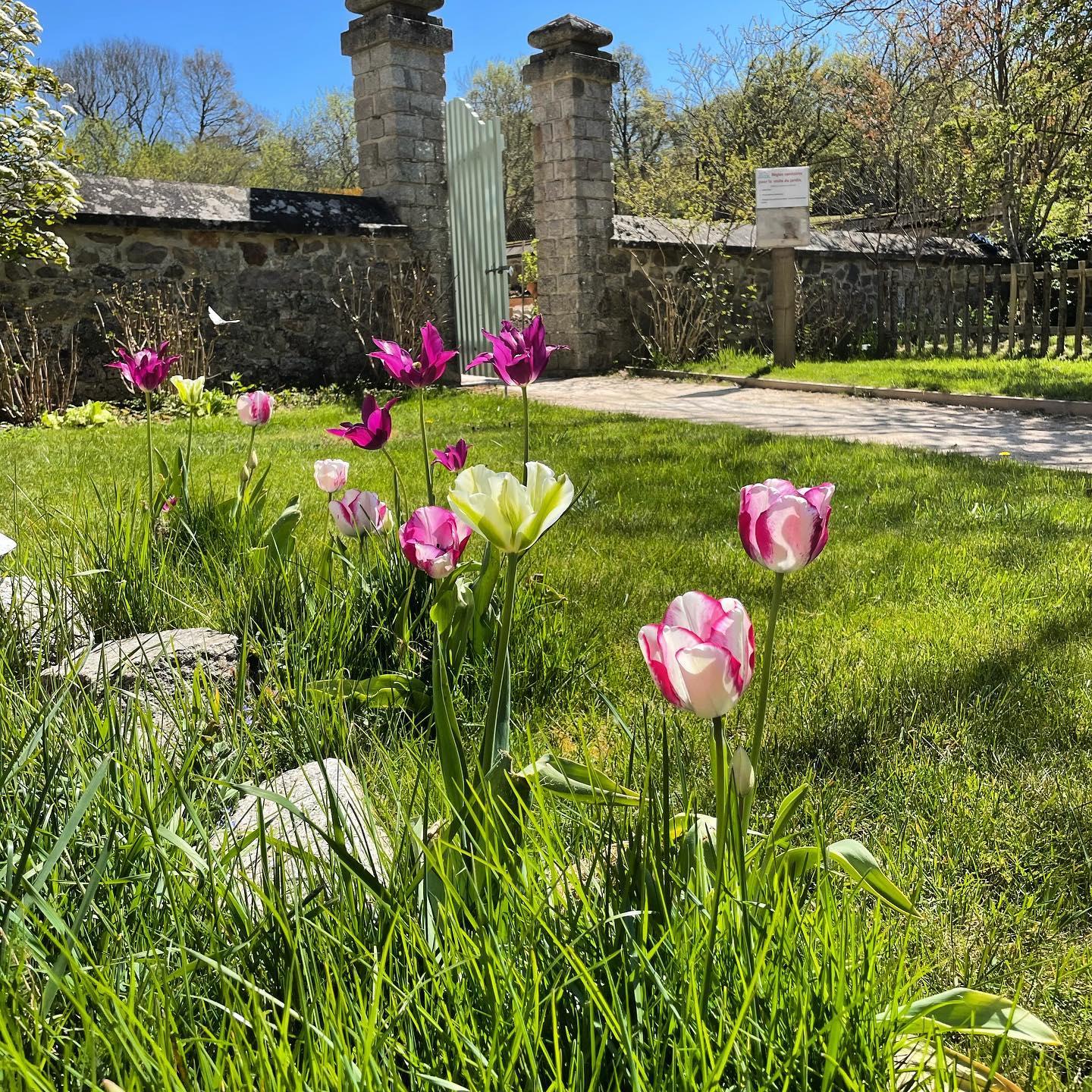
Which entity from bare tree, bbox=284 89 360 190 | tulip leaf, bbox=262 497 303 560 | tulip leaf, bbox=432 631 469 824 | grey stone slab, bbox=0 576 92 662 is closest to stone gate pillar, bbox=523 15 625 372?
tulip leaf, bbox=262 497 303 560

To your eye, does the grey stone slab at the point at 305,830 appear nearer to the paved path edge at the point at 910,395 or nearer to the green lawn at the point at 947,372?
the paved path edge at the point at 910,395

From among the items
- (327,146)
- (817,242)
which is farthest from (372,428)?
(327,146)

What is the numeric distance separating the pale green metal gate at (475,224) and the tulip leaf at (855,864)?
37.5 feet

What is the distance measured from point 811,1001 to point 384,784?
1051 millimetres

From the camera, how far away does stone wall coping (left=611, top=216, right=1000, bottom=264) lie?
12.5 meters

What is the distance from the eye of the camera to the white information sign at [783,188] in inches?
425

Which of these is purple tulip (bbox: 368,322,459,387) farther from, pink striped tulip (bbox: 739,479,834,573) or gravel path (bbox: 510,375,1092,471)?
gravel path (bbox: 510,375,1092,471)

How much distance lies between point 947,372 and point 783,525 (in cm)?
999

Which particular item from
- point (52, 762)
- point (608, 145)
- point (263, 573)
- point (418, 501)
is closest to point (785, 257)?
point (608, 145)

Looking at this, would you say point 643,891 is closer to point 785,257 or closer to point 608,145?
point 785,257

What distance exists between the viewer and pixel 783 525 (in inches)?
45.1

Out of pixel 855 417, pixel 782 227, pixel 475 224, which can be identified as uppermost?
pixel 475 224

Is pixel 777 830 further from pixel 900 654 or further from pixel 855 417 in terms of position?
pixel 855 417

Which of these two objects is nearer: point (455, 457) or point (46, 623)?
point (46, 623)
